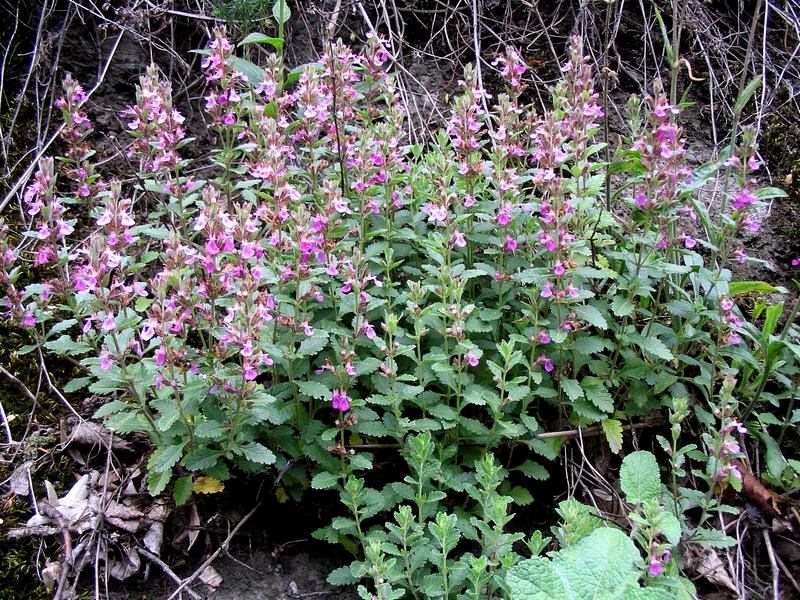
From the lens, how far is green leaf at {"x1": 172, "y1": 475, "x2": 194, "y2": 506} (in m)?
2.54

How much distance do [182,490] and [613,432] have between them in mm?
1917

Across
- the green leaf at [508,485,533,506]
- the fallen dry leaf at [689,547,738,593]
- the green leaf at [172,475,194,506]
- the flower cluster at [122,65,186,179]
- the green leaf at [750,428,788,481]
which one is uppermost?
the flower cluster at [122,65,186,179]

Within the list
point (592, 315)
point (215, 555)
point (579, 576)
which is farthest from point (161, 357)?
point (592, 315)

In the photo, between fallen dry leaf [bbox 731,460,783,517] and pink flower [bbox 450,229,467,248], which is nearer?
pink flower [bbox 450,229,467,248]

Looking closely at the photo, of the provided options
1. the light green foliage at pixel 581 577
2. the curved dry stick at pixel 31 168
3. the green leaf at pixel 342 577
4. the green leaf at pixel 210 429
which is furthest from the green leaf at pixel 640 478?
the curved dry stick at pixel 31 168

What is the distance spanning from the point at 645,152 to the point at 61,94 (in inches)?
147

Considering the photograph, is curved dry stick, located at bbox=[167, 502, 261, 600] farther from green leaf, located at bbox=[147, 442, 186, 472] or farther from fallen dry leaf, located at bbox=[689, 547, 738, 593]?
fallen dry leaf, located at bbox=[689, 547, 738, 593]

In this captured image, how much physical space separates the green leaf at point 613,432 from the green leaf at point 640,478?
13.8 inches

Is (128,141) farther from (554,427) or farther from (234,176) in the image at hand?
(554,427)

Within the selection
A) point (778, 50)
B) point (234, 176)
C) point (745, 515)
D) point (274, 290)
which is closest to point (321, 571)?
point (274, 290)

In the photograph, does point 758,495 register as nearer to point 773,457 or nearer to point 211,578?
point 773,457

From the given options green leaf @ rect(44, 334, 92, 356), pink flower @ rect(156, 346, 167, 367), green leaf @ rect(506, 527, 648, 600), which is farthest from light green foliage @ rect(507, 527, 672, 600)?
green leaf @ rect(44, 334, 92, 356)

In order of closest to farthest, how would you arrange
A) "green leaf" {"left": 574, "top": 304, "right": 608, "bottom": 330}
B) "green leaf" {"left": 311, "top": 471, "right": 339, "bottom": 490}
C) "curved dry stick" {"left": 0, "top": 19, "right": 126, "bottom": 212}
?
"green leaf" {"left": 311, "top": 471, "right": 339, "bottom": 490} → "green leaf" {"left": 574, "top": 304, "right": 608, "bottom": 330} → "curved dry stick" {"left": 0, "top": 19, "right": 126, "bottom": 212}

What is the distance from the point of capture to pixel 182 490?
8.42ft
